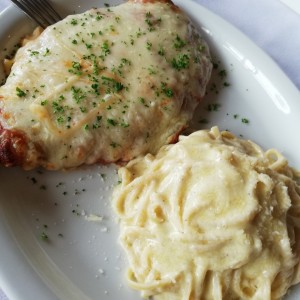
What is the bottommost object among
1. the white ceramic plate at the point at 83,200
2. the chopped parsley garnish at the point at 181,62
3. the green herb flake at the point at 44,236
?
the green herb flake at the point at 44,236

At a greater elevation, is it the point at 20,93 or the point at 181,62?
the point at 181,62

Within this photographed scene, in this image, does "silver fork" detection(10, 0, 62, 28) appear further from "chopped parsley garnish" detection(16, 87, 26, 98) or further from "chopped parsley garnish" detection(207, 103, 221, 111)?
"chopped parsley garnish" detection(207, 103, 221, 111)

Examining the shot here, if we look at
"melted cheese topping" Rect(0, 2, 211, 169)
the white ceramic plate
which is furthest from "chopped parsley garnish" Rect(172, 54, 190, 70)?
the white ceramic plate

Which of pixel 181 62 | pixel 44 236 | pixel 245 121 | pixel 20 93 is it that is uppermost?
pixel 181 62

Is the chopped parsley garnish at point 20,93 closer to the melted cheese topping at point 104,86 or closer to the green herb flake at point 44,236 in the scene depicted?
the melted cheese topping at point 104,86

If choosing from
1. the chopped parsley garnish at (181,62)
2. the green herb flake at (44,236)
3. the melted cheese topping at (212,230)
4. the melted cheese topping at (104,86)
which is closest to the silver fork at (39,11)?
the melted cheese topping at (104,86)

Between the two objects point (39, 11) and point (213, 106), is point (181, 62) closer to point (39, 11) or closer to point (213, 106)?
point (213, 106)

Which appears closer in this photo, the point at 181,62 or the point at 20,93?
the point at 20,93

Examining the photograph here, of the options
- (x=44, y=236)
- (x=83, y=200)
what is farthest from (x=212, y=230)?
(x=44, y=236)
